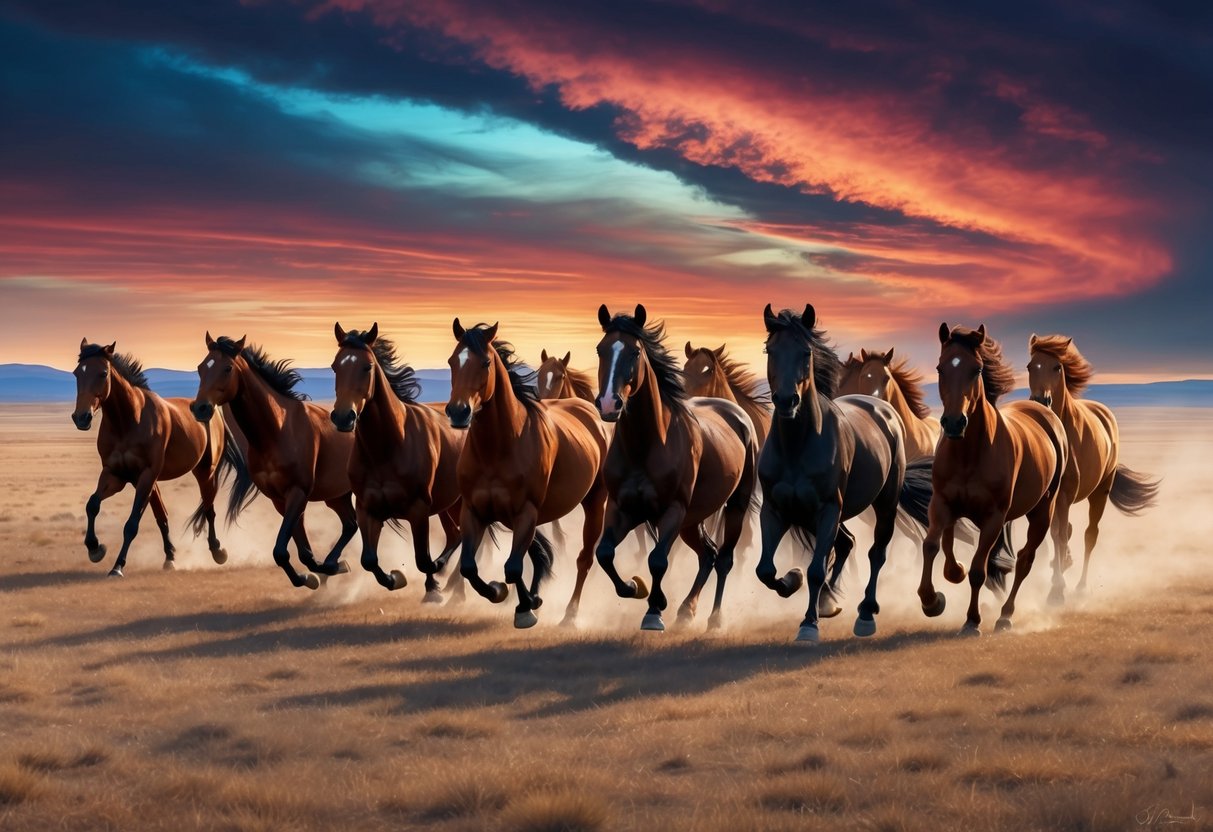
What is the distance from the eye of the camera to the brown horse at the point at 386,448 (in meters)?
12.2

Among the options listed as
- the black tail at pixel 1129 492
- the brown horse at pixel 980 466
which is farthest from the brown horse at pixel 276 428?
the black tail at pixel 1129 492

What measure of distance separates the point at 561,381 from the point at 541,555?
4.17 metres

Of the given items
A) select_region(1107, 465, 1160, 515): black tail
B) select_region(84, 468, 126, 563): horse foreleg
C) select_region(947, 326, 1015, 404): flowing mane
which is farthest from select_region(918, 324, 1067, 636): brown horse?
select_region(84, 468, 126, 563): horse foreleg

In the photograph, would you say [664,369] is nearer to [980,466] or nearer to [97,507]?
[980,466]

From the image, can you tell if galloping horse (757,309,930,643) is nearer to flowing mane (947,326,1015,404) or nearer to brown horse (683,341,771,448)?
flowing mane (947,326,1015,404)

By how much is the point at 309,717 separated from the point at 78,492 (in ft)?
126

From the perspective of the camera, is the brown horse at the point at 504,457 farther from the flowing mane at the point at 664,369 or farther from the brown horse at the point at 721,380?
the brown horse at the point at 721,380

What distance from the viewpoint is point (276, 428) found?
544 inches

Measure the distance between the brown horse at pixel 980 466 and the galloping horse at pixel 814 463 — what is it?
69 cm

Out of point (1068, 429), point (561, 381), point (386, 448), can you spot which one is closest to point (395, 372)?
point (386, 448)

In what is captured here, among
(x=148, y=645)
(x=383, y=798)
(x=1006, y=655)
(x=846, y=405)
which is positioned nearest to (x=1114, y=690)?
(x=1006, y=655)

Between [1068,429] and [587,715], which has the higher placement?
[1068,429]

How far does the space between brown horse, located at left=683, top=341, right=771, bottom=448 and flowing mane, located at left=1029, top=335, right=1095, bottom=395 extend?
3298 millimetres

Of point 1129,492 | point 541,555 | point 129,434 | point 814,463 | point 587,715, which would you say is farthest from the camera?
point 1129,492
